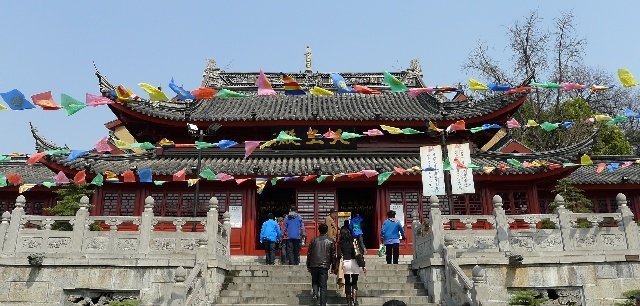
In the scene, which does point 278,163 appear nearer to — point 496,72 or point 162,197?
point 162,197

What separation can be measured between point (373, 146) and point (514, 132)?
52.6 feet

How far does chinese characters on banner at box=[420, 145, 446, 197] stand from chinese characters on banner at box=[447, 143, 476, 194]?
0.34m

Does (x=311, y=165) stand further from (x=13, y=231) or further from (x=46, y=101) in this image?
(x=13, y=231)

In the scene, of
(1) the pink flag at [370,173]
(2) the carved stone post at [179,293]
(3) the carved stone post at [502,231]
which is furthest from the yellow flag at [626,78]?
(2) the carved stone post at [179,293]

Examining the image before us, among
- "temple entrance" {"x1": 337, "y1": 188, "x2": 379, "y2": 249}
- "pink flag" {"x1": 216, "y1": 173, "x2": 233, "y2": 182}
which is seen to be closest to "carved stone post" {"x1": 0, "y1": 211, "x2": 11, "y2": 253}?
"pink flag" {"x1": 216, "y1": 173, "x2": 233, "y2": 182}

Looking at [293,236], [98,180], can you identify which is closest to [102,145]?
[98,180]

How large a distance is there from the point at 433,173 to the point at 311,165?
4239 millimetres

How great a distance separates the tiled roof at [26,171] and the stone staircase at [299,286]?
42.6 feet

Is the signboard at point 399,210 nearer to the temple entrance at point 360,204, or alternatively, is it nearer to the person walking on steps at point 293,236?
the temple entrance at point 360,204

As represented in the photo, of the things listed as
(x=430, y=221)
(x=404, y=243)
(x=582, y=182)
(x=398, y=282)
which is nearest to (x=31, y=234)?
(x=398, y=282)

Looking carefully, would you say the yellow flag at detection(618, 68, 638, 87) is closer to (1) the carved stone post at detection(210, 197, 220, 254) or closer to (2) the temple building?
(2) the temple building

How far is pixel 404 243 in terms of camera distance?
15.9m

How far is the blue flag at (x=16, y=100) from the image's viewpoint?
34.9ft

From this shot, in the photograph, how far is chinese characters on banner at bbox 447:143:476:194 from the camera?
14227mm
